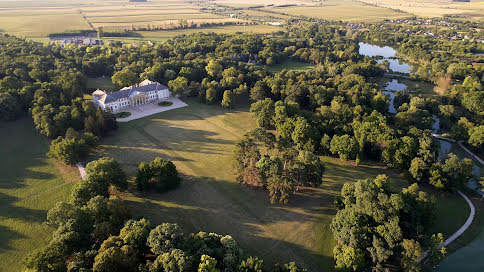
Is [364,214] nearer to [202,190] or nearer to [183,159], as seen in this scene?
[202,190]

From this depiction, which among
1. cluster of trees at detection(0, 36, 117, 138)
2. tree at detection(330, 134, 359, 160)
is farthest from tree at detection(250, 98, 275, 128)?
cluster of trees at detection(0, 36, 117, 138)

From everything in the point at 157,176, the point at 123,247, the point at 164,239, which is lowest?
the point at 123,247

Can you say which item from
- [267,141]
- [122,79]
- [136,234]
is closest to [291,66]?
[122,79]

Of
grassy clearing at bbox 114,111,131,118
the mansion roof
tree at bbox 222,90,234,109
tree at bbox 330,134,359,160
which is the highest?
the mansion roof

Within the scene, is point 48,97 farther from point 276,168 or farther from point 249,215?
point 276,168

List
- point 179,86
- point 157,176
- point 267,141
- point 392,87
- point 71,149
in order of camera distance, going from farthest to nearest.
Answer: point 392,87
point 179,86
point 71,149
point 267,141
point 157,176

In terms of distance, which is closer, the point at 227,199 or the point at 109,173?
the point at 109,173

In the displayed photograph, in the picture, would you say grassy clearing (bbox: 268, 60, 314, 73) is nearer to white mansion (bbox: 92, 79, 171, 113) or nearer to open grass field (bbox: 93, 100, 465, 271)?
white mansion (bbox: 92, 79, 171, 113)
